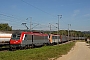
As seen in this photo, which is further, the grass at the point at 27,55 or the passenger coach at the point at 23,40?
the passenger coach at the point at 23,40


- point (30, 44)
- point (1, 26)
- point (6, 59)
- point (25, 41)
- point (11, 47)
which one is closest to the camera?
point (6, 59)

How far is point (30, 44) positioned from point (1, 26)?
7160 centimetres

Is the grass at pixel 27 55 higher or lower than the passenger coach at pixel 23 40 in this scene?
lower

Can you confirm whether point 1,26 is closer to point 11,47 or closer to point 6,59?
point 11,47

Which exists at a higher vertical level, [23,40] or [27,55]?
[23,40]

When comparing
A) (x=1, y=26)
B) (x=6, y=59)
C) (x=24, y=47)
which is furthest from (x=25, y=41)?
(x=1, y=26)

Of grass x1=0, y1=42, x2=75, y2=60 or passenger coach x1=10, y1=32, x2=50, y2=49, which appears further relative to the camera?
passenger coach x1=10, y1=32, x2=50, y2=49

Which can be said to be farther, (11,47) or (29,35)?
(29,35)

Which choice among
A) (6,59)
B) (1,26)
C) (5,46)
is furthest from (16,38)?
(1,26)

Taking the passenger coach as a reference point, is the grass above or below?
below

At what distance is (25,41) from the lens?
35.2 m

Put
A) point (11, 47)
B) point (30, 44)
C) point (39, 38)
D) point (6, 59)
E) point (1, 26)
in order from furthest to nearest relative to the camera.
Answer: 1. point (1, 26)
2. point (39, 38)
3. point (30, 44)
4. point (11, 47)
5. point (6, 59)

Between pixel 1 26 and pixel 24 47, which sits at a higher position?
pixel 1 26

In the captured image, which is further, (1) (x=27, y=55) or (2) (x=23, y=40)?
(2) (x=23, y=40)
